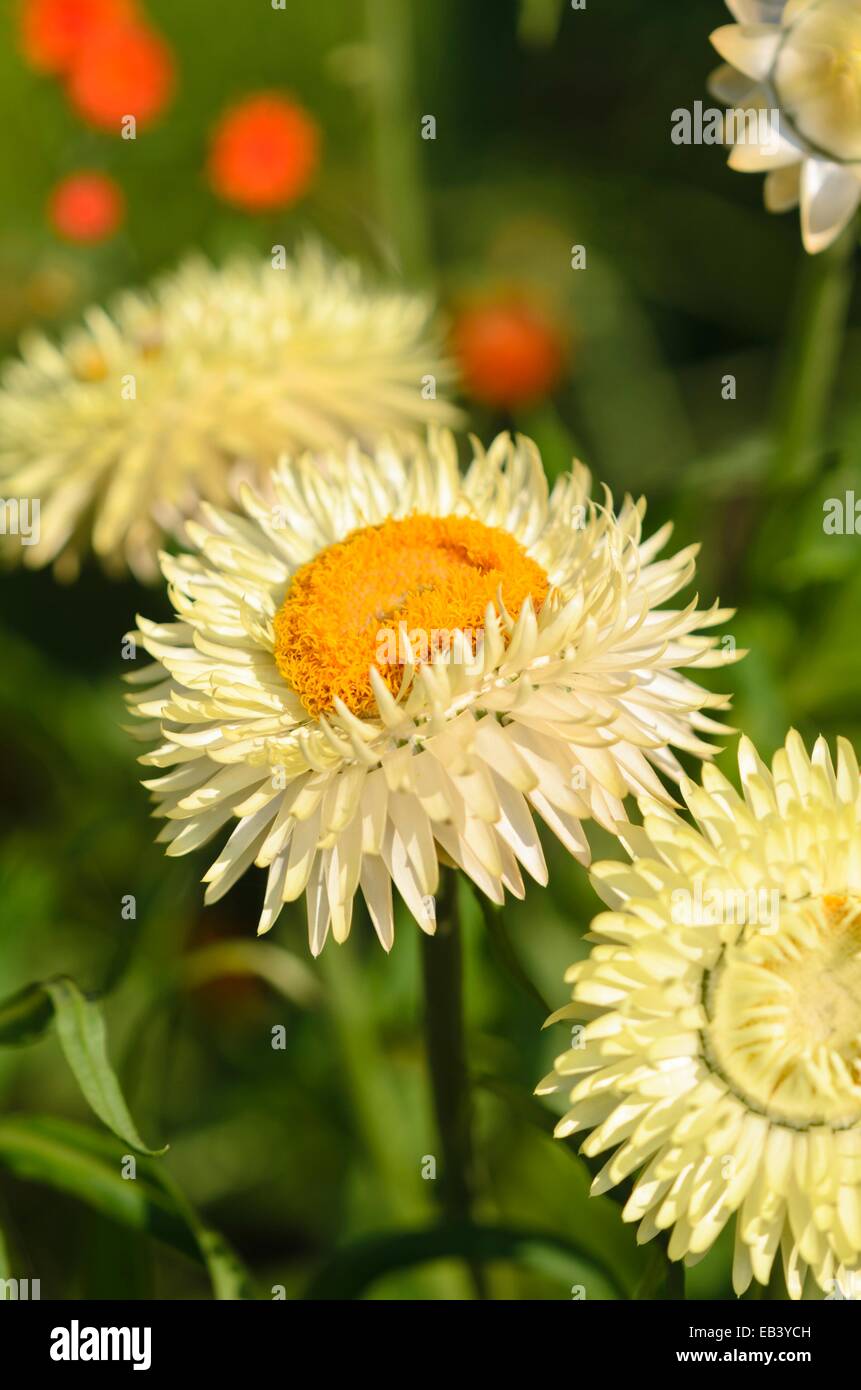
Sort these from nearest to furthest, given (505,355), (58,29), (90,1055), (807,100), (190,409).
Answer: (90,1055), (807,100), (190,409), (58,29), (505,355)

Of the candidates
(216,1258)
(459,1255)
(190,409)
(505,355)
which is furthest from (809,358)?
(216,1258)

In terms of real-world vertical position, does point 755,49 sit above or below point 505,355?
below

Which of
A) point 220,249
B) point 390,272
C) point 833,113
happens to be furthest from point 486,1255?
point 220,249

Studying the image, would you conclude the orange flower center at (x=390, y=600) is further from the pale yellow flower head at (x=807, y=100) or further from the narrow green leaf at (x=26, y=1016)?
the pale yellow flower head at (x=807, y=100)

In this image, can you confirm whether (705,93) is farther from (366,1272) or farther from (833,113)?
(366,1272)

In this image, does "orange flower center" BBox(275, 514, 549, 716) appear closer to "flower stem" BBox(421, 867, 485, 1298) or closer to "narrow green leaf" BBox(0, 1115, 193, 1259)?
"flower stem" BBox(421, 867, 485, 1298)

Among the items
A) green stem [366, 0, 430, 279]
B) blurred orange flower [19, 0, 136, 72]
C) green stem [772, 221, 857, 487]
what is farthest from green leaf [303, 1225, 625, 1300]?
blurred orange flower [19, 0, 136, 72]

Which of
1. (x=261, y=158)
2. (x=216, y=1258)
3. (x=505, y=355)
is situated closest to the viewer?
(x=216, y=1258)

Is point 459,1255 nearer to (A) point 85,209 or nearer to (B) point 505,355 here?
(A) point 85,209
